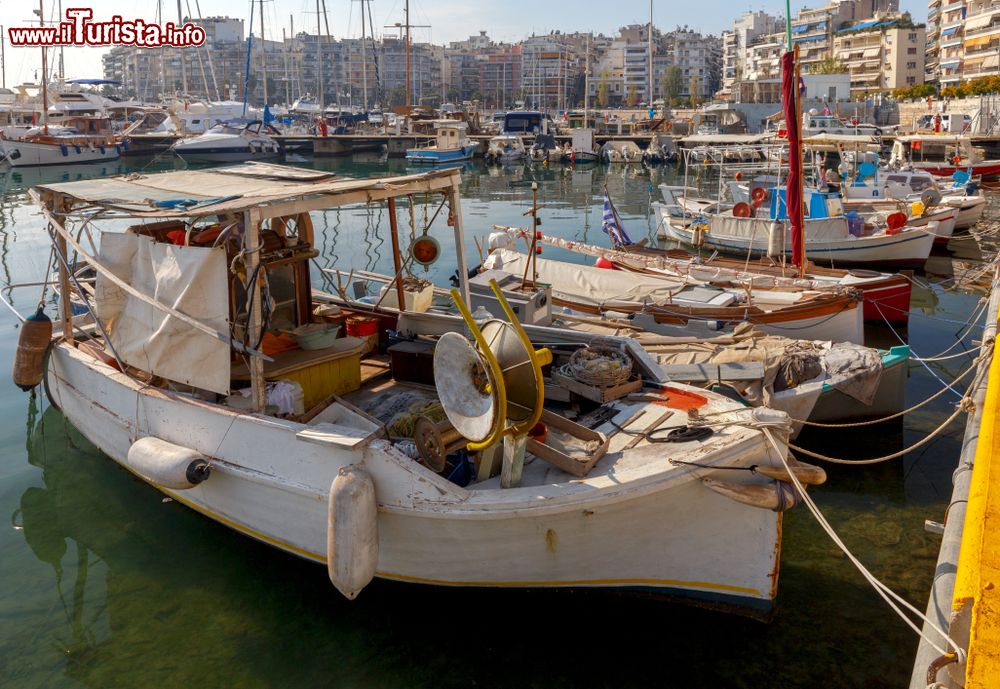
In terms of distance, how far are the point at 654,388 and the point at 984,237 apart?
21559 millimetres

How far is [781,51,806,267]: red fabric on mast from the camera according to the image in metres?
12.4

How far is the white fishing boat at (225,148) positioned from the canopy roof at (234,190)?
47.2 meters

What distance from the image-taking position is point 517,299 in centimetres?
1047

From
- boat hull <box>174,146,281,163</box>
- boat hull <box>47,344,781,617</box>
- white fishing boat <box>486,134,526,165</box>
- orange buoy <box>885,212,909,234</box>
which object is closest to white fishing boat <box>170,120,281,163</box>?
boat hull <box>174,146,281,163</box>

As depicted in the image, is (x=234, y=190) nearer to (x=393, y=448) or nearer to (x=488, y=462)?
(x=393, y=448)

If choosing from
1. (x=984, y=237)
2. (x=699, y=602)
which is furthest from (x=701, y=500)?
(x=984, y=237)

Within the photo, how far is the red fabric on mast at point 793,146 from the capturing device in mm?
12367

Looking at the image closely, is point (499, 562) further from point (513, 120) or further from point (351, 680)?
point (513, 120)

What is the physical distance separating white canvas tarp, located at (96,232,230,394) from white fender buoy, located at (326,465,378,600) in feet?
5.37

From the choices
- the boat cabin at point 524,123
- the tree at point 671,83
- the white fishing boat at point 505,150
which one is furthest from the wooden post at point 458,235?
the tree at point 671,83

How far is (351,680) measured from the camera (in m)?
5.58

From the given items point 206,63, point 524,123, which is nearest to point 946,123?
point 524,123

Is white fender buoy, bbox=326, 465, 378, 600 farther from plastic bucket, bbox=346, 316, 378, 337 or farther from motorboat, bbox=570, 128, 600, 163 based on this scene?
motorboat, bbox=570, 128, 600, 163

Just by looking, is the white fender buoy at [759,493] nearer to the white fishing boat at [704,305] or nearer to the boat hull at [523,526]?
the boat hull at [523,526]
